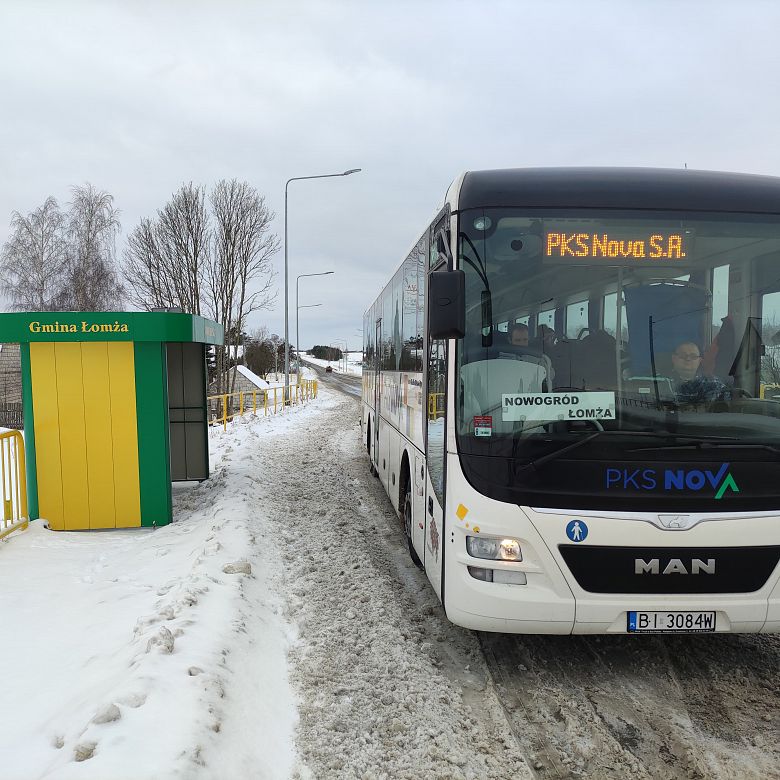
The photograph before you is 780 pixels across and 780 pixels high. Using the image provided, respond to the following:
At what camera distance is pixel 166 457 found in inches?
297

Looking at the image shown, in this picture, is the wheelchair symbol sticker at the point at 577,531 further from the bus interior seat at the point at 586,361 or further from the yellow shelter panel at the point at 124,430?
the yellow shelter panel at the point at 124,430

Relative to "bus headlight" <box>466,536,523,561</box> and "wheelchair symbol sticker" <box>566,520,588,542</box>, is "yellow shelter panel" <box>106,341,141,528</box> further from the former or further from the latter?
"wheelchair symbol sticker" <box>566,520,588,542</box>

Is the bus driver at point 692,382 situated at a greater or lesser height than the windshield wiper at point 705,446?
greater

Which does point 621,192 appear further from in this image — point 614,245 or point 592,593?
point 592,593

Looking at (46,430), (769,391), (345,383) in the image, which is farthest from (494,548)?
(345,383)

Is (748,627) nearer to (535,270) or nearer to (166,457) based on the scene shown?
(535,270)

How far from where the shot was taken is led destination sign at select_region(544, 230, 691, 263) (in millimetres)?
3998

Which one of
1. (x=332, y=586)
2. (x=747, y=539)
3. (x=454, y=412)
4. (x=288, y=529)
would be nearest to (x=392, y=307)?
(x=288, y=529)

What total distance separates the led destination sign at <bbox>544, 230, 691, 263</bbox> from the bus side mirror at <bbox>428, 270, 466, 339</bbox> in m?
0.61

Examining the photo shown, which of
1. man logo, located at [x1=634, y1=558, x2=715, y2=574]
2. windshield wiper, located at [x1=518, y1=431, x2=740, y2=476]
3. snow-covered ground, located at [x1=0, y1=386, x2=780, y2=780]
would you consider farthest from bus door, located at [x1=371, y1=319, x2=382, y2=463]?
man logo, located at [x1=634, y1=558, x2=715, y2=574]

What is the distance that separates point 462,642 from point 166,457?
4.29 meters

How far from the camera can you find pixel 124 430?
7.43 metres

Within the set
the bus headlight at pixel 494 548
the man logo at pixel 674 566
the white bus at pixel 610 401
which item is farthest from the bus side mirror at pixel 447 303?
the man logo at pixel 674 566

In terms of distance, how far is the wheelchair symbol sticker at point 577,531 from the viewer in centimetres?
377
